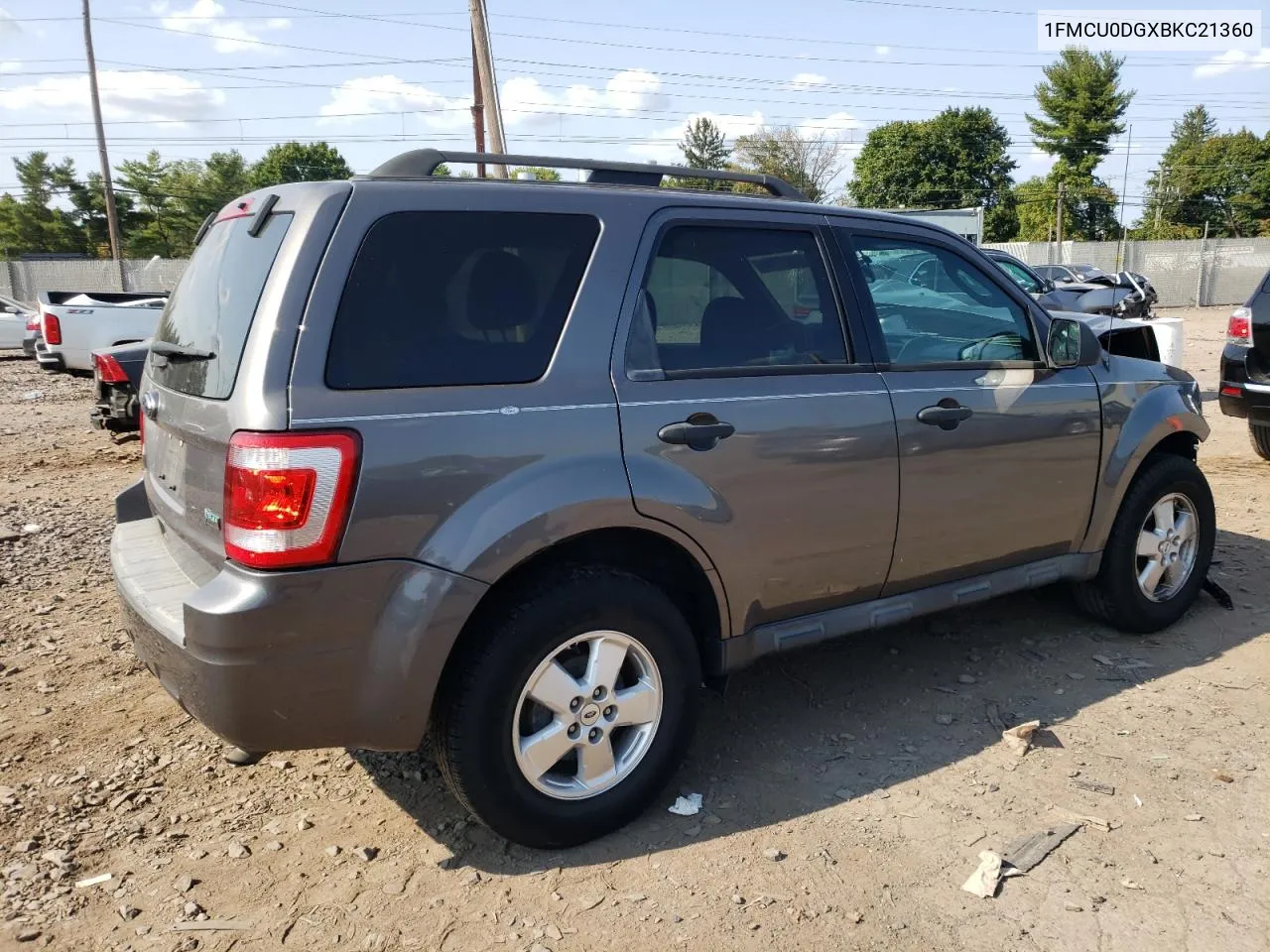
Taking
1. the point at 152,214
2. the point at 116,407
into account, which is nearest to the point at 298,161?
the point at 152,214

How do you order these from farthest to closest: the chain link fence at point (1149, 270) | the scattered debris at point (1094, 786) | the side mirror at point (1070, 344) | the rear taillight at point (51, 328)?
1. the chain link fence at point (1149, 270)
2. the rear taillight at point (51, 328)
3. the side mirror at point (1070, 344)
4. the scattered debris at point (1094, 786)

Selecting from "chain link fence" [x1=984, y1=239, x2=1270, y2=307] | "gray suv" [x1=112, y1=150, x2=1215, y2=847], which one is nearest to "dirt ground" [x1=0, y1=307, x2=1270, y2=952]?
"gray suv" [x1=112, y1=150, x2=1215, y2=847]

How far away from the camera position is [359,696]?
2.52 m

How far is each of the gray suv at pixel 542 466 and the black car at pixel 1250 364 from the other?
15.4 ft

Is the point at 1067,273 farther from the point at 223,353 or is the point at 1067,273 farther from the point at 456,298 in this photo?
the point at 223,353

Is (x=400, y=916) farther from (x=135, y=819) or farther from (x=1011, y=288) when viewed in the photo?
(x=1011, y=288)

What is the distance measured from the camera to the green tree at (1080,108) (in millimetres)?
52938

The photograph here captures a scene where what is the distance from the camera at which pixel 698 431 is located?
293 centimetres

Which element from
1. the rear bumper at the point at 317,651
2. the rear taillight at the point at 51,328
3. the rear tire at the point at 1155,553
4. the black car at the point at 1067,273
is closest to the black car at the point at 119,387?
the rear bumper at the point at 317,651

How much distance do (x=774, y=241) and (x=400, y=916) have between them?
2.40 meters

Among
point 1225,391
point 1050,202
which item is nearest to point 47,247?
point 1050,202

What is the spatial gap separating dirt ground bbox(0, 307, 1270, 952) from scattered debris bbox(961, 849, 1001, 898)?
3cm

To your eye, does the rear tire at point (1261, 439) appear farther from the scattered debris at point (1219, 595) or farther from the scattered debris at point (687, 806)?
the scattered debris at point (687, 806)

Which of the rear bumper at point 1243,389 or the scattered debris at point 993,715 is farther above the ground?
the rear bumper at point 1243,389
